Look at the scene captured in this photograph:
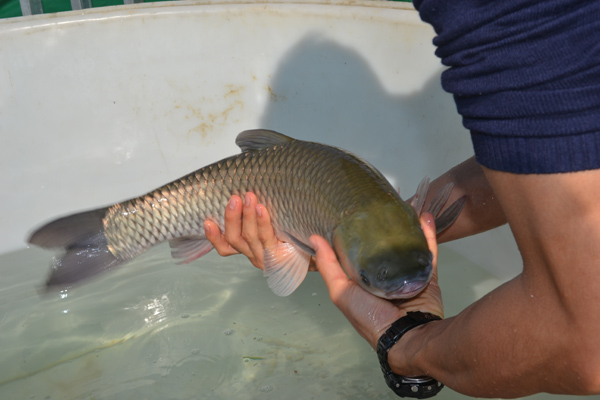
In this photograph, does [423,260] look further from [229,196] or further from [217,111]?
[217,111]

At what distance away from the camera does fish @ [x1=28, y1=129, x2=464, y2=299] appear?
3.44 ft

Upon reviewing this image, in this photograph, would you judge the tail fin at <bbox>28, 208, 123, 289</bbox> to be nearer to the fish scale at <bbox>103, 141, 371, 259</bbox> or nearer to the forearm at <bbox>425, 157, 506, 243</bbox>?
the fish scale at <bbox>103, 141, 371, 259</bbox>

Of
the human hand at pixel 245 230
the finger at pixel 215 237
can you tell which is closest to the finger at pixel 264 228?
the human hand at pixel 245 230

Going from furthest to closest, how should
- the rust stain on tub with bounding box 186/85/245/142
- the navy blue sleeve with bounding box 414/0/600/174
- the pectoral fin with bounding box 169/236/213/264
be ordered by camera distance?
the rust stain on tub with bounding box 186/85/245/142 < the pectoral fin with bounding box 169/236/213/264 < the navy blue sleeve with bounding box 414/0/600/174

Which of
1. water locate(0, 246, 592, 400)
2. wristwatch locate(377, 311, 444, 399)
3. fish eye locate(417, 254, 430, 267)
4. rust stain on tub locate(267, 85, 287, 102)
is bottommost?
water locate(0, 246, 592, 400)

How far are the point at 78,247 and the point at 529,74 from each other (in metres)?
1.15

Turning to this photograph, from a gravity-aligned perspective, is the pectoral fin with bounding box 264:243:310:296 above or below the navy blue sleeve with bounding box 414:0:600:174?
below

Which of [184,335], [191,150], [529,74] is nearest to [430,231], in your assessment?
[529,74]

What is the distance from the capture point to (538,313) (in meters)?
0.81

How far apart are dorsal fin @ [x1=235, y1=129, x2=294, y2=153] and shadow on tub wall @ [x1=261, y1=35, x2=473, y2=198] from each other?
861 millimetres

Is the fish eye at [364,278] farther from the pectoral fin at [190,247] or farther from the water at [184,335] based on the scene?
the water at [184,335]

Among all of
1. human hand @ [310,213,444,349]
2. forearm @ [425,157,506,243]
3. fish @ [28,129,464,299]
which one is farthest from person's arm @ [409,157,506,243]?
human hand @ [310,213,444,349]

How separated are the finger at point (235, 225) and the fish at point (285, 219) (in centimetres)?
3

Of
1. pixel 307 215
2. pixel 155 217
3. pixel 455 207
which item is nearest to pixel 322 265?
pixel 307 215
